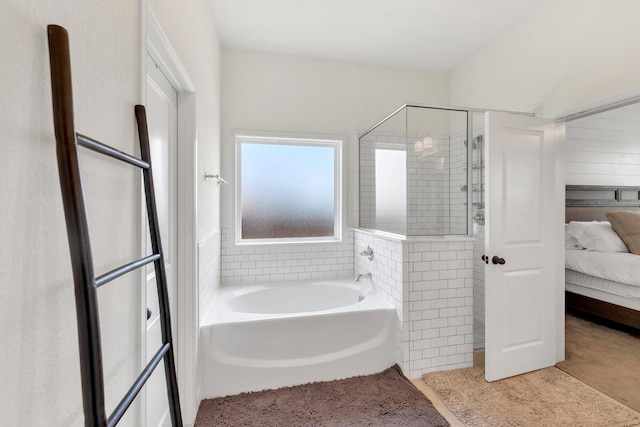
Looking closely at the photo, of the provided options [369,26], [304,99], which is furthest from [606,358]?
[304,99]

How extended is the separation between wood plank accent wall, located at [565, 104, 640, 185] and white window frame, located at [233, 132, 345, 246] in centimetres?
312

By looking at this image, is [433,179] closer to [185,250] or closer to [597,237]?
[185,250]

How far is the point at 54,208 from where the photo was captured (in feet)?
2.15

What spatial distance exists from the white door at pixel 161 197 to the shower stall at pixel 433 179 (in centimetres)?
169

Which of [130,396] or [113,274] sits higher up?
[113,274]

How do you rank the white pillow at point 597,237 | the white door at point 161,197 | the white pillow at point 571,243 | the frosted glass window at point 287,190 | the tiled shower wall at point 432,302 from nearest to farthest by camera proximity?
the white door at point 161,197 < the tiled shower wall at point 432,302 < the frosted glass window at point 287,190 < the white pillow at point 597,237 < the white pillow at point 571,243

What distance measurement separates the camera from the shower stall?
2.59 meters

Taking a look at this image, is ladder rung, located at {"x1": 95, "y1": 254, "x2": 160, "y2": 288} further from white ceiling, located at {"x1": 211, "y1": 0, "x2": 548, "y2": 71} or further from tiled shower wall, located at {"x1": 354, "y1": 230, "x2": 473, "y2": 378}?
white ceiling, located at {"x1": 211, "y1": 0, "x2": 548, "y2": 71}

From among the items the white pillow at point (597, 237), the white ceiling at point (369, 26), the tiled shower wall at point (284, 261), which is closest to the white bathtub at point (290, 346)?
the tiled shower wall at point (284, 261)

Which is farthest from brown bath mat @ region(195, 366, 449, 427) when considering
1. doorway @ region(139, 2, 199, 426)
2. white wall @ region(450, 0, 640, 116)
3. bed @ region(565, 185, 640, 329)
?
bed @ region(565, 185, 640, 329)

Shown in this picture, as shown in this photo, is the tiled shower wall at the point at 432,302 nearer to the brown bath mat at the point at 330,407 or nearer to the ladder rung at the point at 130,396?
the brown bath mat at the point at 330,407

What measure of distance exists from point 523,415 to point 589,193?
11.8 feet

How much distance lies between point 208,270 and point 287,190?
1256 mm

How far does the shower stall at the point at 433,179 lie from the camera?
8.50 feet
